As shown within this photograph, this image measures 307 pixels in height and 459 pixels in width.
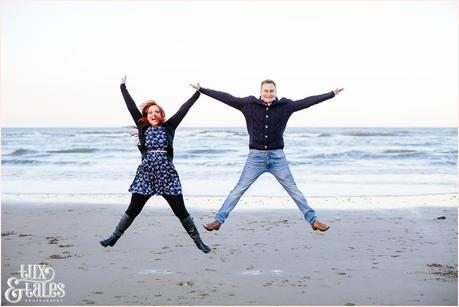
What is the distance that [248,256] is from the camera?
7.20m

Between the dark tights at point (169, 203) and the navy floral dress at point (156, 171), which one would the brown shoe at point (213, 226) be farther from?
the navy floral dress at point (156, 171)

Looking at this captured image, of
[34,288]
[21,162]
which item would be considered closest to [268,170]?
[34,288]

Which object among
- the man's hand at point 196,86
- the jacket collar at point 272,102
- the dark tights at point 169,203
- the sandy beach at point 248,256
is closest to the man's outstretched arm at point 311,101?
the jacket collar at point 272,102

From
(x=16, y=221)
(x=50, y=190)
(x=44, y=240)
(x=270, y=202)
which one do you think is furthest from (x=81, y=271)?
(x=50, y=190)

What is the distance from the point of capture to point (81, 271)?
21.2ft

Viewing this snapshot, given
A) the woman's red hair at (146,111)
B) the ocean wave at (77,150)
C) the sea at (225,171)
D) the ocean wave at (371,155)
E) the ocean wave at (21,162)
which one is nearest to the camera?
the woman's red hair at (146,111)

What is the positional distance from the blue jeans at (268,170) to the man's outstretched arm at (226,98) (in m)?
0.50

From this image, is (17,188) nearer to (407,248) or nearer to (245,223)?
(245,223)

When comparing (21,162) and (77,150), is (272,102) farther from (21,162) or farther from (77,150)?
(77,150)

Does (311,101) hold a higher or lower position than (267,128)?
higher

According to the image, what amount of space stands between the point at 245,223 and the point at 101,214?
112 inches

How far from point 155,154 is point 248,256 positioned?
7.59ft

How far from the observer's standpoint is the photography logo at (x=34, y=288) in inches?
223

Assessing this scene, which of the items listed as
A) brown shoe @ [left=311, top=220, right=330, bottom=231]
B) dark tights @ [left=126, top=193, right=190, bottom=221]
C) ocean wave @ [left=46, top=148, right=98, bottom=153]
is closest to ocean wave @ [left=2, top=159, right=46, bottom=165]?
ocean wave @ [left=46, top=148, right=98, bottom=153]
